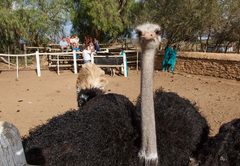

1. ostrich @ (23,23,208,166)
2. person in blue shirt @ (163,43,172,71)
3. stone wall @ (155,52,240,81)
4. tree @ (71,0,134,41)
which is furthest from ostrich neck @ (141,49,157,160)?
tree @ (71,0,134,41)

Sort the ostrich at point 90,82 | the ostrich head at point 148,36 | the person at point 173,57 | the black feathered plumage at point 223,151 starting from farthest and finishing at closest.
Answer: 1. the person at point 173,57
2. the ostrich at point 90,82
3. the black feathered plumage at point 223,151
4. the ostrich head at point 148,36

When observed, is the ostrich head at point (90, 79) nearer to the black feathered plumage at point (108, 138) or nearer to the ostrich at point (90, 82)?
the ostrich at point (90, 82)

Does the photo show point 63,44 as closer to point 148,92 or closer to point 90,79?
point 90,79

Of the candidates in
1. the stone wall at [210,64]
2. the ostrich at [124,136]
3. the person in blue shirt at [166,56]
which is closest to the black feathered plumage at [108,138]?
the ostrich at [124,136]

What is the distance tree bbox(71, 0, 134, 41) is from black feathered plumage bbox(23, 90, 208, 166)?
11.4 m

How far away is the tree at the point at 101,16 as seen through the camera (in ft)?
41.4

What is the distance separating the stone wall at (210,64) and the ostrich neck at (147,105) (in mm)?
6069

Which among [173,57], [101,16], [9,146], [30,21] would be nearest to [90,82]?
[9,146]

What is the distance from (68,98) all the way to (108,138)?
12.3ft

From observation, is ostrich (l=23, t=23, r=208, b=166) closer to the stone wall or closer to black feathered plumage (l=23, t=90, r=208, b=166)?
black feathered plumage (l=23, t=90, r=208, b=166)

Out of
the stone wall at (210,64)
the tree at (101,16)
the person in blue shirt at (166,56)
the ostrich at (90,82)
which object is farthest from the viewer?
the tree at (101,16)

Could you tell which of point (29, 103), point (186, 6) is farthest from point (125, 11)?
point (29, 103)

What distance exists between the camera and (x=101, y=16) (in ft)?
41.4

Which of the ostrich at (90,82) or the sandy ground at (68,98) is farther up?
the ostrich at (90,82)
